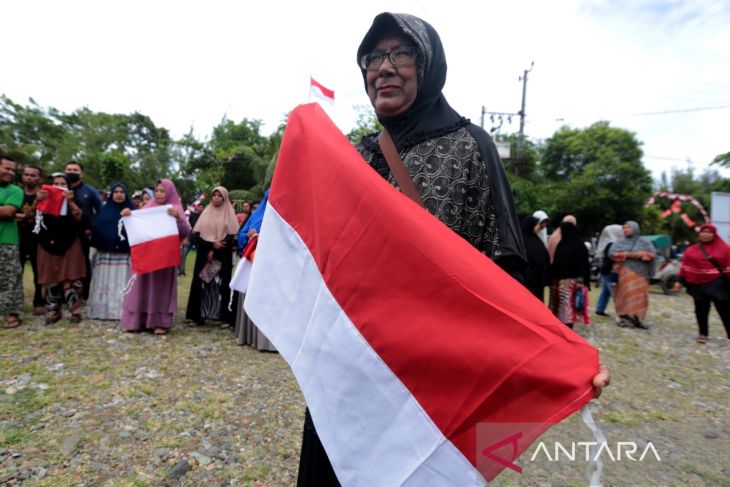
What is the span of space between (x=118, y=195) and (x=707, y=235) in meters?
9.50

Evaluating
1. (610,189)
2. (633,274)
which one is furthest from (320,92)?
(610,189)

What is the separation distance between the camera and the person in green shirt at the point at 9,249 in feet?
18.9

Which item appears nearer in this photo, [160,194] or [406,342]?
[406,342]

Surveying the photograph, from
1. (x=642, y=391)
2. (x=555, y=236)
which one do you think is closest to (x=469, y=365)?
(x=642, y=391)

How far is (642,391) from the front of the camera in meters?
4.95

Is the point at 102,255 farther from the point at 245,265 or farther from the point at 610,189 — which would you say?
the point at 610,189

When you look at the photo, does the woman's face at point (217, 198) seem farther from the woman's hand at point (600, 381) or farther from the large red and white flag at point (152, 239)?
the woman's hand at point (600, 381)

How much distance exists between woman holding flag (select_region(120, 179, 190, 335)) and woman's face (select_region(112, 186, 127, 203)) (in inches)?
11.4

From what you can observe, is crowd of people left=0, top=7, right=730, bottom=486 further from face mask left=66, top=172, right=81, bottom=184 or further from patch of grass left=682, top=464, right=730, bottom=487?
patch of grass left=682, top=464, right=730, bottom=487

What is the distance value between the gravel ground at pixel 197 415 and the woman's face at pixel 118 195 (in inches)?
73.9

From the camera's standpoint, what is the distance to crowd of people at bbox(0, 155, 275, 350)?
19.5 ft

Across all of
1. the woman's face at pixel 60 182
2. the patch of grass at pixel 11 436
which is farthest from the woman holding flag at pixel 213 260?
the patch of grass at pixel 11 436

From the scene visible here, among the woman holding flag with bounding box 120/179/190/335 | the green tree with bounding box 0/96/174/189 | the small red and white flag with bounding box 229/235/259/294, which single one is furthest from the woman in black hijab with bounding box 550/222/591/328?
the green tree with bounding box 0/96/174/189

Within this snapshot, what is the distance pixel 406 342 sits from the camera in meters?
1.22
